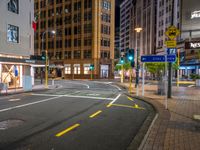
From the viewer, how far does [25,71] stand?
27.3m

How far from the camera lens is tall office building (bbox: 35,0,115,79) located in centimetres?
6438

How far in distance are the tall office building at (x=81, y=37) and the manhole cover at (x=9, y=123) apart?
5532 centimetres

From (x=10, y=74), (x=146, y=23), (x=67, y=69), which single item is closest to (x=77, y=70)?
(x=67, y=69)

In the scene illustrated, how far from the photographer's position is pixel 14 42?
24.7m

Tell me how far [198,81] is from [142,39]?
74.8m

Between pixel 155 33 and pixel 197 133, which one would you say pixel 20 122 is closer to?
pixel 197 133

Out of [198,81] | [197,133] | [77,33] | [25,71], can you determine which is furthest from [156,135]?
[77,33]

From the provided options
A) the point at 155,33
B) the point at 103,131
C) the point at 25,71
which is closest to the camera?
the point at 103,131

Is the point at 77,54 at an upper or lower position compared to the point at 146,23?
lower

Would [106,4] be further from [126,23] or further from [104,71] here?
[126,23]

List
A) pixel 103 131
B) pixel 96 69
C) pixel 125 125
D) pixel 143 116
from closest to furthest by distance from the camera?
1. pixel 103 131
2. pixel 125 125
3. pixel 143 116
4. pixel 96 69

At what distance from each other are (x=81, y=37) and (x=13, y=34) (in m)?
42.4

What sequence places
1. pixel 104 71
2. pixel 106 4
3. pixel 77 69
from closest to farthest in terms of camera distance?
pixel 106 4 → pixel 104 71 → pixel 77 69

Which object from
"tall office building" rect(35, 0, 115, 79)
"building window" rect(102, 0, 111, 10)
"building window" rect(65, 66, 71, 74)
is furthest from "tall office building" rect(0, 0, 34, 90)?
"building window" rect(102, 0, 111, 10)
